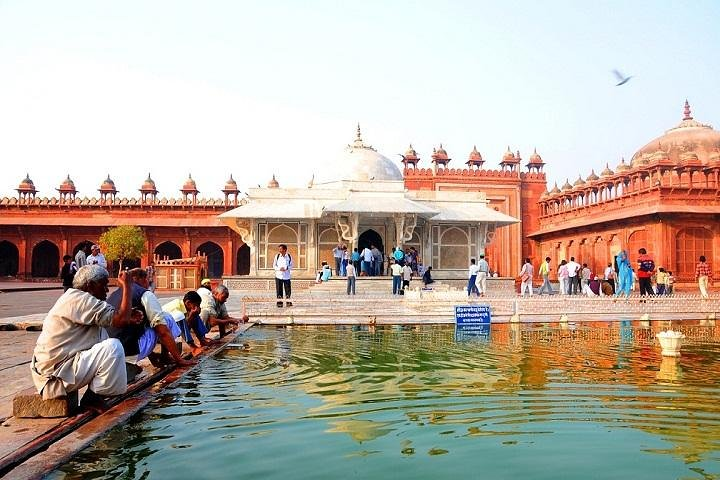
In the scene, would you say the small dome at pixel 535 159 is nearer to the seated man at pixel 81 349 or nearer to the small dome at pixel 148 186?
the small dome at pixel 148 186

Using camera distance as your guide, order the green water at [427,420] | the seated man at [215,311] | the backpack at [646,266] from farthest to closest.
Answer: the backpack at [646,266], the seated man at [215,311], the green water at [427,420]

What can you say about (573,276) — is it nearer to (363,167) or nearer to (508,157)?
(363,167)

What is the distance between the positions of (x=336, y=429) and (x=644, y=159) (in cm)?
2553

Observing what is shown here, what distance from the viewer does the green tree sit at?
98.0 ft

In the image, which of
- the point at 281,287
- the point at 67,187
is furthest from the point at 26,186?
the point at 281,287

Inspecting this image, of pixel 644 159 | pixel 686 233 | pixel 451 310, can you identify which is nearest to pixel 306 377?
pixel 451 310

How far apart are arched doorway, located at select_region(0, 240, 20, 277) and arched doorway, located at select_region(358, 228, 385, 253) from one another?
22.2 meters

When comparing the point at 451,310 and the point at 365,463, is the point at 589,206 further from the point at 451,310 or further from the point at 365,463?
the point at 365,463

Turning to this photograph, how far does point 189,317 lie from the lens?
6535 mm

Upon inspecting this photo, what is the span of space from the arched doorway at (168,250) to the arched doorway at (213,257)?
141 cm

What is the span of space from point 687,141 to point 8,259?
36.7m

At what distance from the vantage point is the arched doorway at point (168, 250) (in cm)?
3466

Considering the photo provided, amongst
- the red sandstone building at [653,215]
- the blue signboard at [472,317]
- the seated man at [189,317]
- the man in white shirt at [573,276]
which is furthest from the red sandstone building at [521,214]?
the seated man at [189,317]

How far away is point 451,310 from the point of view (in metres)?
11.3
